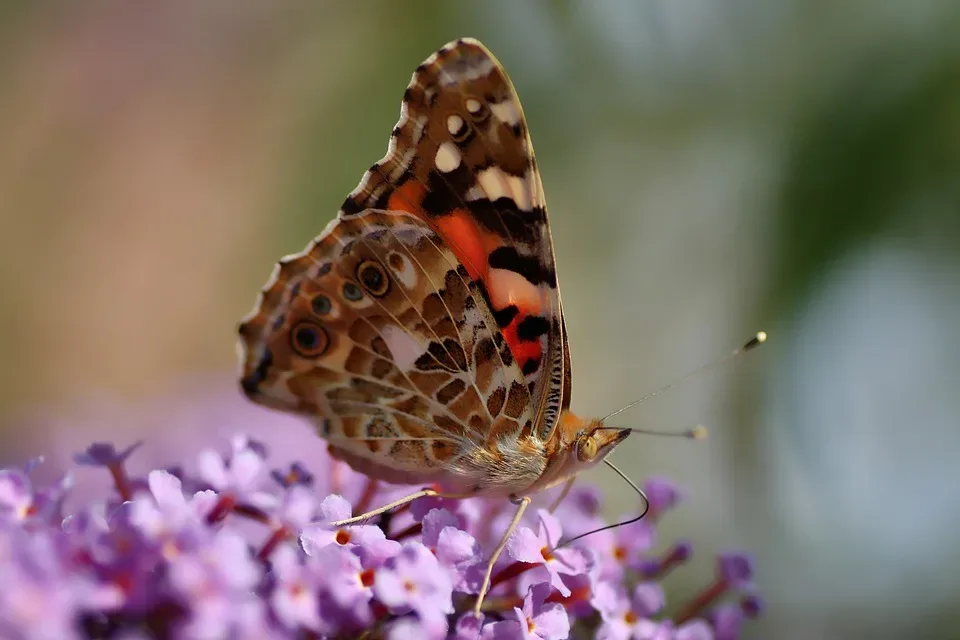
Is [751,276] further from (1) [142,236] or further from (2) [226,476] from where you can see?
(1) [142,236]

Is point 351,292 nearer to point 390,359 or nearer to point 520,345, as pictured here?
point 390,359

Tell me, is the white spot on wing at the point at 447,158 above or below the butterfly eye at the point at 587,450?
above

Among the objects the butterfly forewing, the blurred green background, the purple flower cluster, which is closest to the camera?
the purple flower cluster

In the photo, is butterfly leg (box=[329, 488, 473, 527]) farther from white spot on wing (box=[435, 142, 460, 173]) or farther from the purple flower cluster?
white spot on wing (box=[435, 142, 460, 173])

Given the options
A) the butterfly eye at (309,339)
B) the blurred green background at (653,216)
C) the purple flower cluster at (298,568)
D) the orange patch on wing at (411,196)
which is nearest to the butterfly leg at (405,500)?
the purple flower cluster at (298,568)

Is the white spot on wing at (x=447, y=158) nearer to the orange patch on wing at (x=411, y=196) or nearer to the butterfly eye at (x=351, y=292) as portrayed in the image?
the orange patch on wing at (x=411, y=196)

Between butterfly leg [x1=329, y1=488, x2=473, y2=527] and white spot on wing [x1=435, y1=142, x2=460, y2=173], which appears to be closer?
butterfly leg [x1=329, y1=488, x2=473, y2=527]

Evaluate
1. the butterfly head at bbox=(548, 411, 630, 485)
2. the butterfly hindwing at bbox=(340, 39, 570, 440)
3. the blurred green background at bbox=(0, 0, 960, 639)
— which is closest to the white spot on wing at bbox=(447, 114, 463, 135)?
the butterfly hindwing at bbox=(340, 39, 570, 440)

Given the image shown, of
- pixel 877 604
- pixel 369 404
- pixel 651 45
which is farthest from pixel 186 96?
Result: pixel 877 604
